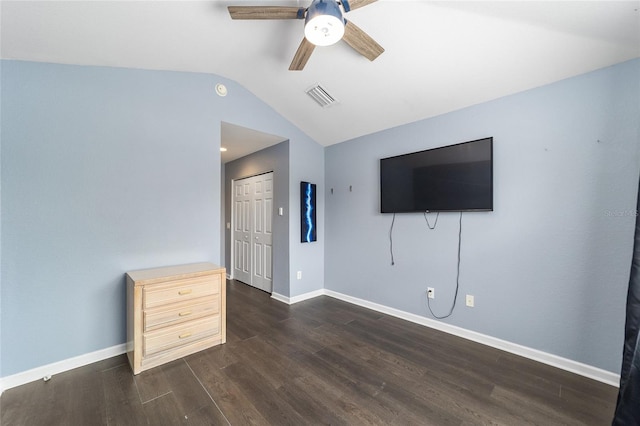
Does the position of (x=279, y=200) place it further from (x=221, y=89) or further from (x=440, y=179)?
(x=440, y=179)

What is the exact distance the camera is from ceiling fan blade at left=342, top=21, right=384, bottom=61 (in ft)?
5.51

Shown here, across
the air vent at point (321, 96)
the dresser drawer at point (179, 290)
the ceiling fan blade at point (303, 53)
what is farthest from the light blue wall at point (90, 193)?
the ceiling fan blade at point (303, 53)

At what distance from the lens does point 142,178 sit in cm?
241

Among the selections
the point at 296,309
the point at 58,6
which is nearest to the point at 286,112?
the point at 58,6

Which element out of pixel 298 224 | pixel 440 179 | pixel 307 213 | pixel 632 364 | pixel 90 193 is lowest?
pixel 632 364

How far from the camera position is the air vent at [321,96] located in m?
2.84

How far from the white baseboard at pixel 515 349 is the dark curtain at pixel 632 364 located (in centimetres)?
67

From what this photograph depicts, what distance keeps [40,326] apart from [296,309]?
7.67 feet

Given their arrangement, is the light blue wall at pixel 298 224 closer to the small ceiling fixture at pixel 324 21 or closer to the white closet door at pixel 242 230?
the white closet door at pixel 242 230

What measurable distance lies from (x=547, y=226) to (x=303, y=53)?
2.42 metres

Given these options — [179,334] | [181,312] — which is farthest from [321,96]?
[179,334]

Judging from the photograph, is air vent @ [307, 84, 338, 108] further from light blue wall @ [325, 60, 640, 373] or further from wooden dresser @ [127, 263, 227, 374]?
wooden dresser @ [127, 263, 227, 374]

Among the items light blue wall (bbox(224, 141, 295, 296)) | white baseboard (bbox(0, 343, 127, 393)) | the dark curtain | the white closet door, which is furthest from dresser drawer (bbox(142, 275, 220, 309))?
the dark curtain

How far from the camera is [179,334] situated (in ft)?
7.28
